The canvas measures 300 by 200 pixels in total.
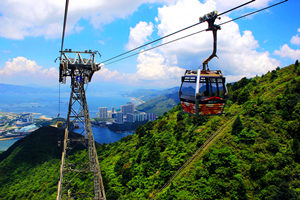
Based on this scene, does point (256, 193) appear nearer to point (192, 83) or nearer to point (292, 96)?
point (192, 83)

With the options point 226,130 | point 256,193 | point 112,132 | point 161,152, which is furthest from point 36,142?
point 112,132

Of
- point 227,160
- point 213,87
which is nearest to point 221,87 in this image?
point 213,87

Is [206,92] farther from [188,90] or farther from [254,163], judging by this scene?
[254,163]

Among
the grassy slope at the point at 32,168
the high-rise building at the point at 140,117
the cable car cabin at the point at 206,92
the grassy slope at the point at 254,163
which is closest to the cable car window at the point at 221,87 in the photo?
the cable car cabin at the point at 206,92

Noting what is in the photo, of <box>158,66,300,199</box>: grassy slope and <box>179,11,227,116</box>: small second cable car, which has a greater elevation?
<box>179,11,227,116</box>: small second cable car

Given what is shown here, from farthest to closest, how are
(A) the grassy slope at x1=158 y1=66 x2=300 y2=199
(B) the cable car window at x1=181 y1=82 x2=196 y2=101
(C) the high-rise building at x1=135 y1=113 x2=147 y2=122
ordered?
1. (C) the high-rise building at x1=135 y1=113 x2=147 y2=122
2. (A) the grassy slope at x1=158 y1=66 x2=300 y2=199
3. (B) the cable car window at x1=181 y1=82 x2=196 y2=101

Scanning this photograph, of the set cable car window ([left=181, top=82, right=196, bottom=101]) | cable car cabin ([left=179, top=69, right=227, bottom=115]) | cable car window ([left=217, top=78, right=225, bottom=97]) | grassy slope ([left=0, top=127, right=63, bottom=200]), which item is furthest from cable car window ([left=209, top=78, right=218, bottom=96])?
grassy slope ([left=0, top=127, right=63, bottom=200])

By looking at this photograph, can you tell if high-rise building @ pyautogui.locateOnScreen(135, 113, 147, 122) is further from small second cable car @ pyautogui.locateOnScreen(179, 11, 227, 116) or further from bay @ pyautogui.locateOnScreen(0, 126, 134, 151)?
small second cable car @ pyautogui.locateOnScreen(179, 11, 227, 116)
